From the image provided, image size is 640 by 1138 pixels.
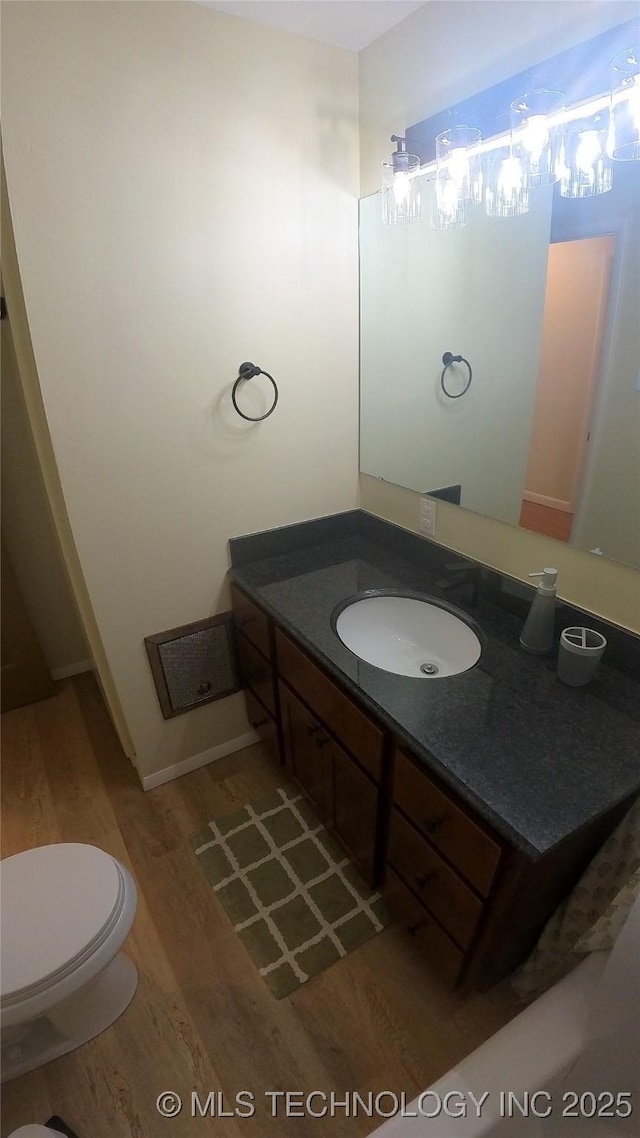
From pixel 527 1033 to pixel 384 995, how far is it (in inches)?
16.4

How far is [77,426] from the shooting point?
1.31 meters

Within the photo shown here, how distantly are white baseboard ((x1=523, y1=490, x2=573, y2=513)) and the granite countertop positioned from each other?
326mm

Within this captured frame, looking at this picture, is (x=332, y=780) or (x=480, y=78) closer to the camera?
(x=480, y=78)

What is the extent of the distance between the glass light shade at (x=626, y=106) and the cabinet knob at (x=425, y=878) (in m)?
1.48

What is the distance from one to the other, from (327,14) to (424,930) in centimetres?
223

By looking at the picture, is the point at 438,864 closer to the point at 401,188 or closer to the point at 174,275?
the point at 174,275

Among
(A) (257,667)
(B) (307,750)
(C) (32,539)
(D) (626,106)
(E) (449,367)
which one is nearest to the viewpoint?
(D) (626,106)

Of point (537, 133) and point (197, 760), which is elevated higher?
point (537, 133)

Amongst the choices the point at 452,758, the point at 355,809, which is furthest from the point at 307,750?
the point at 452,758

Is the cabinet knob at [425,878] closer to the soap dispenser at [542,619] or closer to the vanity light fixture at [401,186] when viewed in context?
the soap dispenser at [542,619]

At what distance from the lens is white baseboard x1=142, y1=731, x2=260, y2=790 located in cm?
189

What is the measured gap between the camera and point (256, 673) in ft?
5.69

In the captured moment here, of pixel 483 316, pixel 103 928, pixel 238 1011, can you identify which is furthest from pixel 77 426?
pixel 238 1011

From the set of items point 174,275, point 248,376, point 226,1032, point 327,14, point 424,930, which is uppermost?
point 327,14
